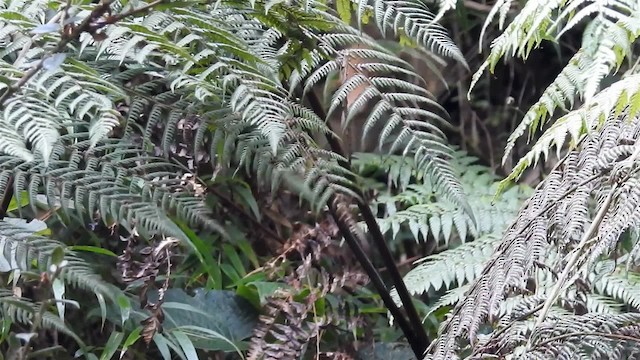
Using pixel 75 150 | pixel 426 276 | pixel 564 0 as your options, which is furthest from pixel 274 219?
pixel 564 0

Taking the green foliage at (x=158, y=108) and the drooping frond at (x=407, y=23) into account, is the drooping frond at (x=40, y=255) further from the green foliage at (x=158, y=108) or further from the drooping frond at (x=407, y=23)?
the drooping frond at (x=407, y=23)

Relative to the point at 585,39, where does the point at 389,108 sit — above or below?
below

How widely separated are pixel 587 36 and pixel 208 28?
1.44 feet

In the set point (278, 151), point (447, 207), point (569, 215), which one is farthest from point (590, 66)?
point (447, 207)

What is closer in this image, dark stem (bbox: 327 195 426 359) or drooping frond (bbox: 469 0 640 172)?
drooping frond (bbox: 469 0 640 172)

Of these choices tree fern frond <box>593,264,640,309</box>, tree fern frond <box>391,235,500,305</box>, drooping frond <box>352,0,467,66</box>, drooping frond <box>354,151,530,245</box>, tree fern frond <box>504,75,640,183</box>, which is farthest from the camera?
drooping frond <box>354,151,530,245</box>

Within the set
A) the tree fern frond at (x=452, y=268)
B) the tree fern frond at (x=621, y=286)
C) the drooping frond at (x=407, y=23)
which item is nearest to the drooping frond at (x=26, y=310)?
the drooping frond at (x=407, y=23)

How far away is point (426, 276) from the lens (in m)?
1.45

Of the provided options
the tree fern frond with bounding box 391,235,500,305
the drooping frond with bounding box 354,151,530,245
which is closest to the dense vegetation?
the tree fern frond with bounding box 391,235,500,305

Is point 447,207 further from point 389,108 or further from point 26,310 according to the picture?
point 26,310

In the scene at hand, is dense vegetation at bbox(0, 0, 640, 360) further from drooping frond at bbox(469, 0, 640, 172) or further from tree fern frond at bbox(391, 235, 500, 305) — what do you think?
tree fern frond at bbox(391, 235, 500, 305)

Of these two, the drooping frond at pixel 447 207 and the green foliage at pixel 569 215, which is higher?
the green foliage at pixel 569 215

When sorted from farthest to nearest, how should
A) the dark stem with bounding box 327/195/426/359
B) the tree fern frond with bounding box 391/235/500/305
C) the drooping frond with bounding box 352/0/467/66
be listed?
the tree fern frond with bounding box 391/235/500/305, the dark stem with bounding box 327/195/426/359, the drooping frond with bounding box 352/0/467/66

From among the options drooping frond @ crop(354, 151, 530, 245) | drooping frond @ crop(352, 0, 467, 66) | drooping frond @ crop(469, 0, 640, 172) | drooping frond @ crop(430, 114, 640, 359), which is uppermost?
drooping frond @ crop(469, 0, 640, 172)
